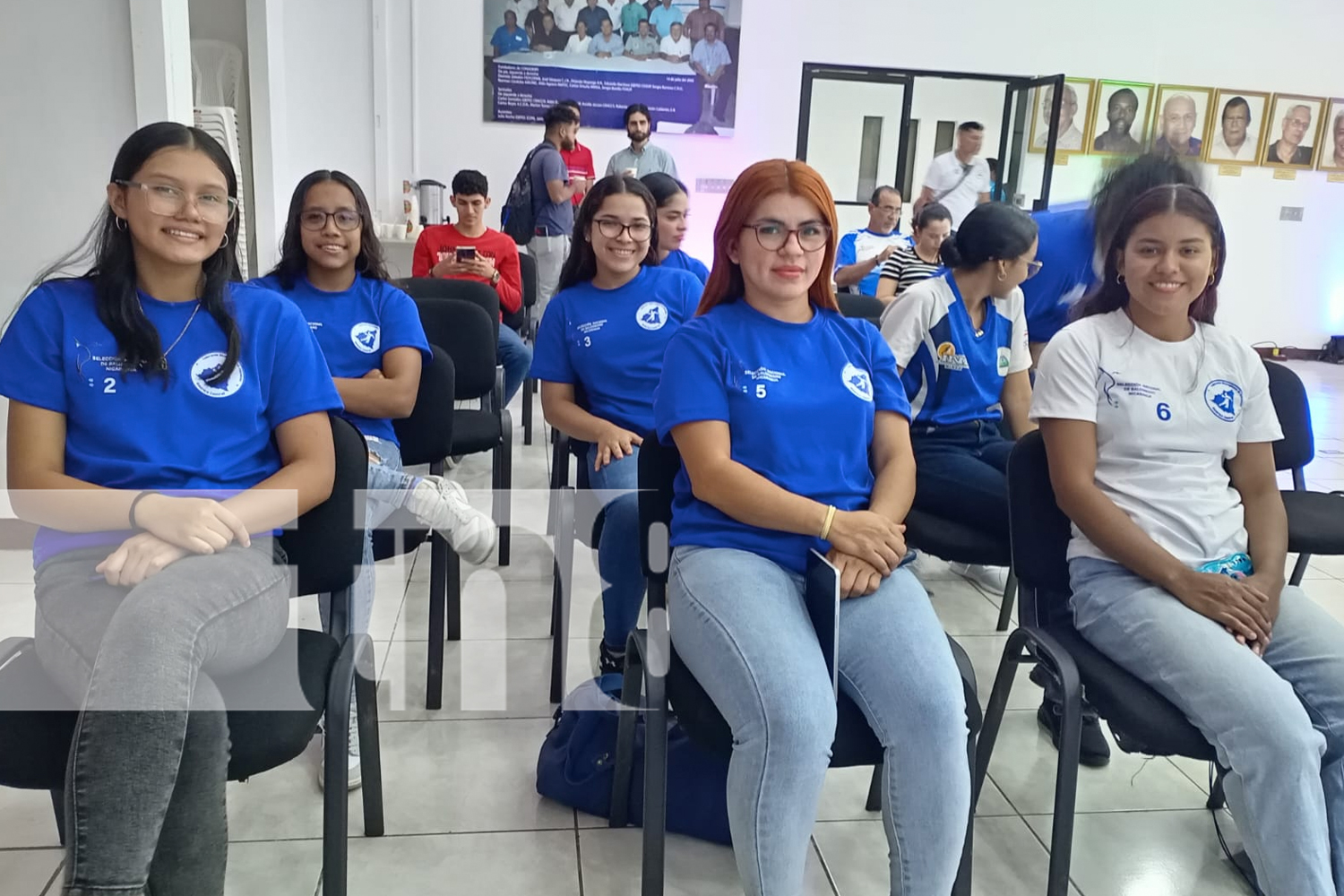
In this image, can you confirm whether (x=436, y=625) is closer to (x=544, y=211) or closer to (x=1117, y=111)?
(x=544, y=211)

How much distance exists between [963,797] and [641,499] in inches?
26.2

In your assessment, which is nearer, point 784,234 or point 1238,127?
point 784,234

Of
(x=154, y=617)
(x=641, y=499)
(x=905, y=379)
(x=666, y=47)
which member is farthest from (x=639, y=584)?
(x=666, y=47)

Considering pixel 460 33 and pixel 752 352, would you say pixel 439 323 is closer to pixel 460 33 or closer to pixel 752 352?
pixel 752 352

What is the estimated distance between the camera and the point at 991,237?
2154mm

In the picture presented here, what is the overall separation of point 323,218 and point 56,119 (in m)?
1.43

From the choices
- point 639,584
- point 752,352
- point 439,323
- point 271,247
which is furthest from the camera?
point 271,247

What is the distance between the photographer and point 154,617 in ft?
3.79

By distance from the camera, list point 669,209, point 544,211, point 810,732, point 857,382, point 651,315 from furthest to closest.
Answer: point 544,211, point 669,209, point 651,315, point 857,382, point 810,732

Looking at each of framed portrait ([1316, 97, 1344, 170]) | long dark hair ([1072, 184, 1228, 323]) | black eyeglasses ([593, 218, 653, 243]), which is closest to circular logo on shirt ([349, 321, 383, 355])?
black eyeglasses ([593, 218, 653, 243])

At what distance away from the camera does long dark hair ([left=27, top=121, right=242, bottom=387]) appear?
4.53 feet

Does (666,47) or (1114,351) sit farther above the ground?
(666,47)

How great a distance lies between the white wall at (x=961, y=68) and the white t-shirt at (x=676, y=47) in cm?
45

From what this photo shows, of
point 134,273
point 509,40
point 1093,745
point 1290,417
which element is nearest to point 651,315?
point 134,273
